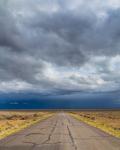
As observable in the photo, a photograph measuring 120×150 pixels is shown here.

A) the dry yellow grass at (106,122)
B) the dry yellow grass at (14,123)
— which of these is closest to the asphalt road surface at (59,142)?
the dry yellow grass at (14,123)

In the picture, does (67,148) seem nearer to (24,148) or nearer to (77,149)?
(77,149)

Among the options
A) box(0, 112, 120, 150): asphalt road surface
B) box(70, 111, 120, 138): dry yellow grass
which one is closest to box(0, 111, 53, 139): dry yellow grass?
box(0, 112, 120, 150): asphalt road surface

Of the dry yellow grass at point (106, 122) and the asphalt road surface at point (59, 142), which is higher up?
the dry yellow grass at point (106, 122)

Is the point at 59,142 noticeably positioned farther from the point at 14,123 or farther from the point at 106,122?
the point at 106,122

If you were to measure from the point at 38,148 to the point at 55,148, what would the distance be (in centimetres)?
87

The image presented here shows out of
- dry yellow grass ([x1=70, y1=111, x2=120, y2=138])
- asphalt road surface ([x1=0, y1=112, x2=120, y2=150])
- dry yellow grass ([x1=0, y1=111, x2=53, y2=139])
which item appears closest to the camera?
asphalt road surface ([x1=0, y1=112, x2=120, y2=150])

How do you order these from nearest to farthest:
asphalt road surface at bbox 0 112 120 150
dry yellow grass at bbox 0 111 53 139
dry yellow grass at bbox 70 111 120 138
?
asphalt road surface at bbox 0 112 120 150 → dry yellow grass at bbox 0 111 53 139 → dry yellow grass at bbox 70 111 120 138

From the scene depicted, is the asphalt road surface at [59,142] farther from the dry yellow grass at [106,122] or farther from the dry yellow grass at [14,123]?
the dry yellow grass at [106,122]

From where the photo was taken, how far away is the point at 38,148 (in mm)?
13422

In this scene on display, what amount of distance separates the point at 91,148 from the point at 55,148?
75.9 inches

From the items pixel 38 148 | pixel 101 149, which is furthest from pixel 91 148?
pixel 38 148

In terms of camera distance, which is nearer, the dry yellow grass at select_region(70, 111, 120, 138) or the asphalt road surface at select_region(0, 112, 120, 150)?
the asphalt road surface at select_region(0, 112, 120, 150)

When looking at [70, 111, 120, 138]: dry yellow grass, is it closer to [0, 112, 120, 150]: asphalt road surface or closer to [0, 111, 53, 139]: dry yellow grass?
[0, 112, 120, 150]: asphalt road surface

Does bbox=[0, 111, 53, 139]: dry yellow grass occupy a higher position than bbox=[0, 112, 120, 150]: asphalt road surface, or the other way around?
bbox=[0, 111, 53, 139]: dry yellow grass
